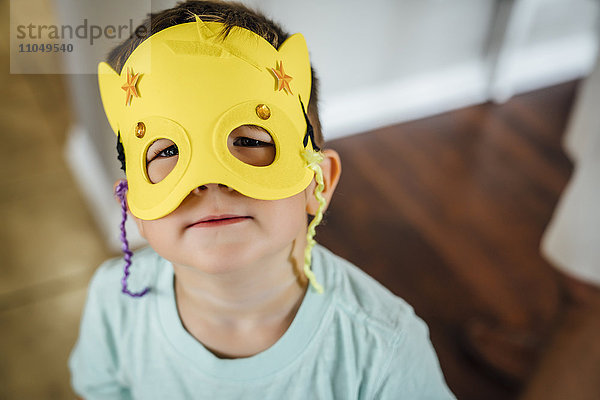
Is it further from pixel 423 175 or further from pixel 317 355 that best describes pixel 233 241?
pixel 423 175

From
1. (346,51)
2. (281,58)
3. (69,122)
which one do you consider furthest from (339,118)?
(281,58)

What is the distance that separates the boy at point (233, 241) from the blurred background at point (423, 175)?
27 centimetres

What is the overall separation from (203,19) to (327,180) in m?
0.21

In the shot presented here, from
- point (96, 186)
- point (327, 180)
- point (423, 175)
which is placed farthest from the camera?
point (423, 175)

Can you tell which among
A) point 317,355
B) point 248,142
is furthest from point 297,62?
point 317,355

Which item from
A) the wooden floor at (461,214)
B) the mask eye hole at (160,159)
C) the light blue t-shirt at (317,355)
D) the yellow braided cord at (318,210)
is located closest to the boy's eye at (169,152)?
the mask eye hole at (160,159)

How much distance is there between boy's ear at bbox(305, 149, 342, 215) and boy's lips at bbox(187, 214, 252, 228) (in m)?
0.09

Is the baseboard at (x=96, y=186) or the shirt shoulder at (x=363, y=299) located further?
the baseboard at (x=96, y=186)

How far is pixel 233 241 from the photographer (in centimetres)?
51

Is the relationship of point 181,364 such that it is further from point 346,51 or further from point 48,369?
point 346,51

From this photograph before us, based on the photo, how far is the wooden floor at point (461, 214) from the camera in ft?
4.36

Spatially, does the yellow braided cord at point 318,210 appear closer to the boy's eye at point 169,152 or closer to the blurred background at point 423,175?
the boy's eye at point 169,152

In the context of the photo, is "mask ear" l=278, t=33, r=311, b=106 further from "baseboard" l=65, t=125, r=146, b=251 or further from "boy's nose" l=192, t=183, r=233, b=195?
"baseboard" l=65, t=125, r=146, b=251

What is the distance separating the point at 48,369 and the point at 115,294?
63 centimetres
